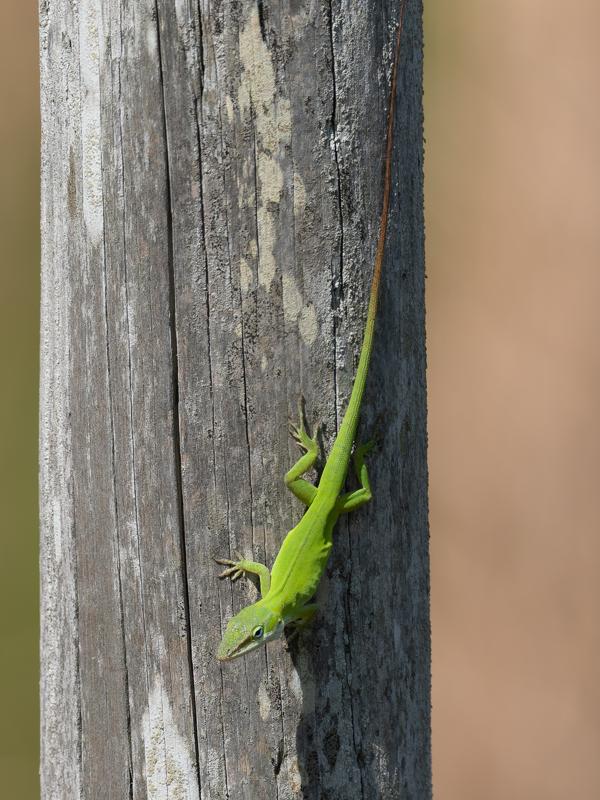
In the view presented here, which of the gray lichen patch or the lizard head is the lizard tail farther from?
the gray lichen patch

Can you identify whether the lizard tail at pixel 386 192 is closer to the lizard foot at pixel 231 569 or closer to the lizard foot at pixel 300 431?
the lizard foot at pixel 300 431

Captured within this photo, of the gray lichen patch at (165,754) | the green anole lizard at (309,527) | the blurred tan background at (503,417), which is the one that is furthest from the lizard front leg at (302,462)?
the blurred tan background at (503,417)

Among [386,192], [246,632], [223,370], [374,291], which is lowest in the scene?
[246,632]

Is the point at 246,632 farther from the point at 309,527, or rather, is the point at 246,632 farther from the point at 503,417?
the point at 503,417

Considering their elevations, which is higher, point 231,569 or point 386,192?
point 386,192

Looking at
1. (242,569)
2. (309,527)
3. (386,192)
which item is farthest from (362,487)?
(386,192)

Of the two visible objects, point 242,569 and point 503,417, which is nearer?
point 242,569
